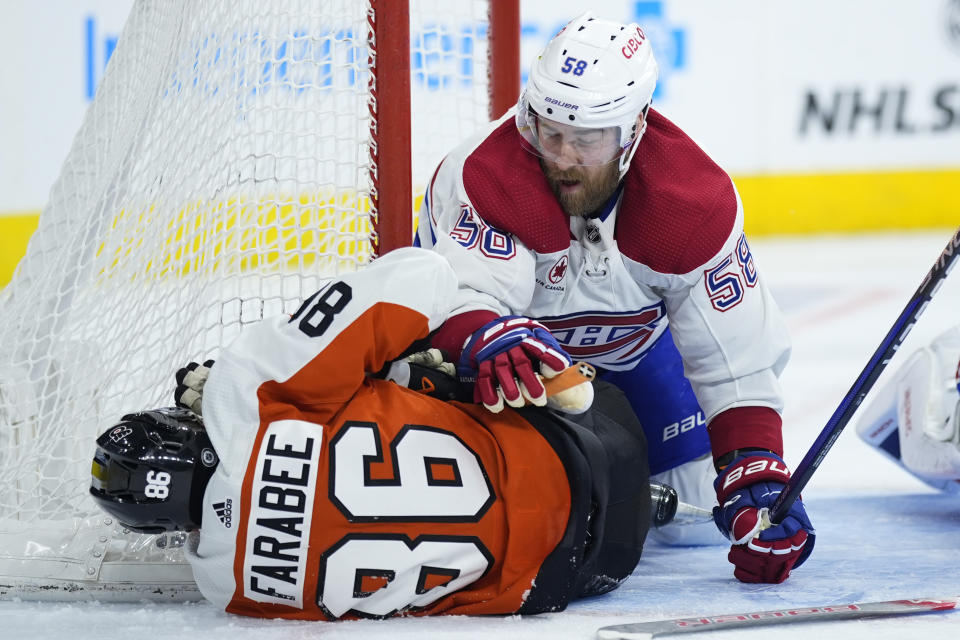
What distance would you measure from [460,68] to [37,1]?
2827 millimetres

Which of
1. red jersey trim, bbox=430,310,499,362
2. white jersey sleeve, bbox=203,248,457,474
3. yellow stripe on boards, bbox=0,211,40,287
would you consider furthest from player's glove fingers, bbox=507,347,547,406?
yellow stripe on boards, bbox=0,211,40,287

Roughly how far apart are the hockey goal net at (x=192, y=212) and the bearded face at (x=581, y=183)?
0.85 ft

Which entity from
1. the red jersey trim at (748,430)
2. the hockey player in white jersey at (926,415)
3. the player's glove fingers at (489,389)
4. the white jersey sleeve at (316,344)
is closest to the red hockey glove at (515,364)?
the player's glove fingers at (489,389)

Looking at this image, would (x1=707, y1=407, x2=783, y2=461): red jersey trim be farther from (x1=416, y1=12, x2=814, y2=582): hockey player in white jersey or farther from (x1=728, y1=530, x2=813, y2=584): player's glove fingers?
(x1=728, y1=530, x2=813, y2=584): player's glove fingers

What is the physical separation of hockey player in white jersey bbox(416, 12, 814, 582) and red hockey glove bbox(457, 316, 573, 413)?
0.17 meters

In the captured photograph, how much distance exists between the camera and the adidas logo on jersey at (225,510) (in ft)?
5.27

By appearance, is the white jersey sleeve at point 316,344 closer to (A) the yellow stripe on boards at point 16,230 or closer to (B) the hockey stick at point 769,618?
(B) the hockey stick at point 769,618

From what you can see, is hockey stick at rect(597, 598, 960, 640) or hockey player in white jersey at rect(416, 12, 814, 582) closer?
hockey stick at rect(597, 598, 960, 640)

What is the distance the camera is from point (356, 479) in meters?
1.63

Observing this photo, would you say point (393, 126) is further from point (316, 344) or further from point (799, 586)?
point (799, 586)

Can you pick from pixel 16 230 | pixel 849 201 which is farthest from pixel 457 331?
pixel 849 201

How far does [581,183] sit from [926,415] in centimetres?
93

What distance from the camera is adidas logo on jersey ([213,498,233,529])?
1607 mm

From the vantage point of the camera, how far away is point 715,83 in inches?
227
